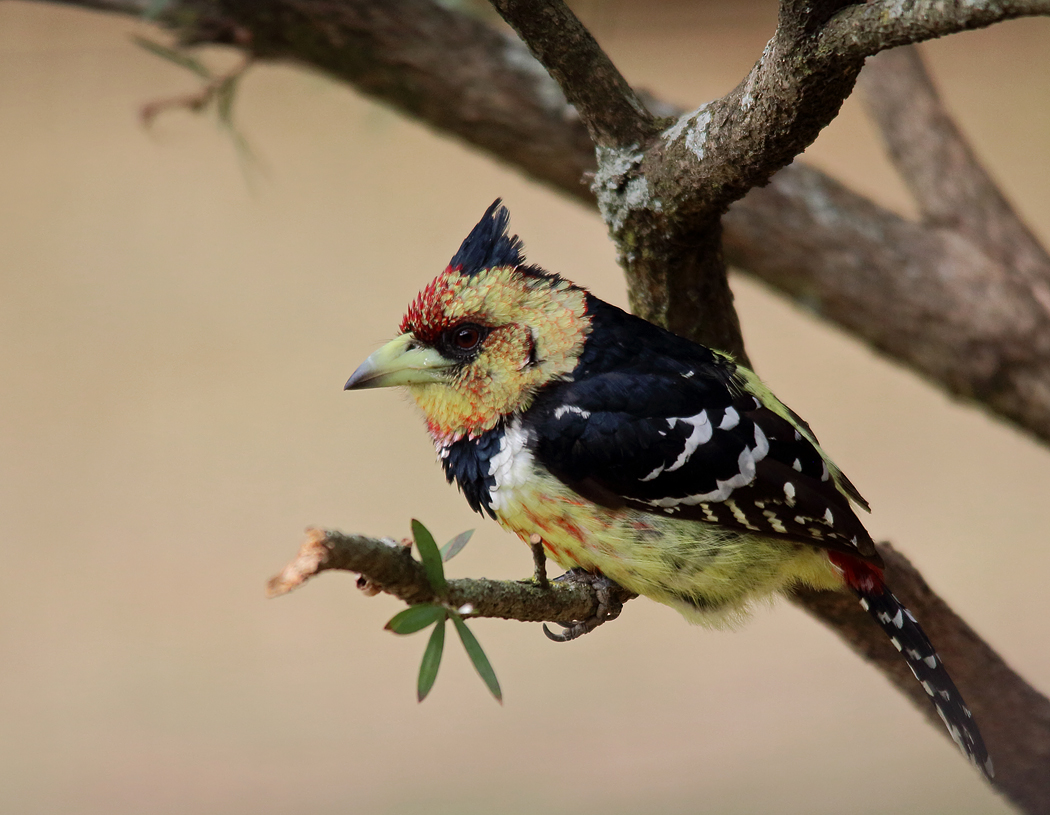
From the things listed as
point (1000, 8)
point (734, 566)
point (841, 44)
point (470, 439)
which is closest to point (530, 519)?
point (470, 439)

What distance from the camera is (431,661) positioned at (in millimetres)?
927

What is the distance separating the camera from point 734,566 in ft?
4.43

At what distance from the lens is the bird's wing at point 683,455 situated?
128cm

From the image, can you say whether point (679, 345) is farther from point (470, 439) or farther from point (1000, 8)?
point (1000, 8)

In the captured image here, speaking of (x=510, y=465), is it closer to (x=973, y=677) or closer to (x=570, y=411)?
(x=570, y=411)

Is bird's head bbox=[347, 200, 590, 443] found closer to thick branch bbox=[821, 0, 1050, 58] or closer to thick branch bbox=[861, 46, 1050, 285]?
thick branch bbox=[821, 0, 1050, 58]

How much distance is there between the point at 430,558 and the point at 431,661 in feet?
0.32

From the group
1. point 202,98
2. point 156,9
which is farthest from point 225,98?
point 156,9

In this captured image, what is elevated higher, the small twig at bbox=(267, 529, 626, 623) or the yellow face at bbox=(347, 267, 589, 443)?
the yellow face at bbox=(347, 267, 589, 443)

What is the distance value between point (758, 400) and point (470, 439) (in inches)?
16.5

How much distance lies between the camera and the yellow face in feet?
4.41

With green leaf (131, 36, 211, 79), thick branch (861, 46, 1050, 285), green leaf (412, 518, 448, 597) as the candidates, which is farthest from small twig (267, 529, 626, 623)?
thick branch (861, 46, 1050, 285)

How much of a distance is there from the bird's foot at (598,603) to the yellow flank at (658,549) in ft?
0.05

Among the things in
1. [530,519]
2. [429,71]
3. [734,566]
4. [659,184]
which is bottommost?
[530,519]
